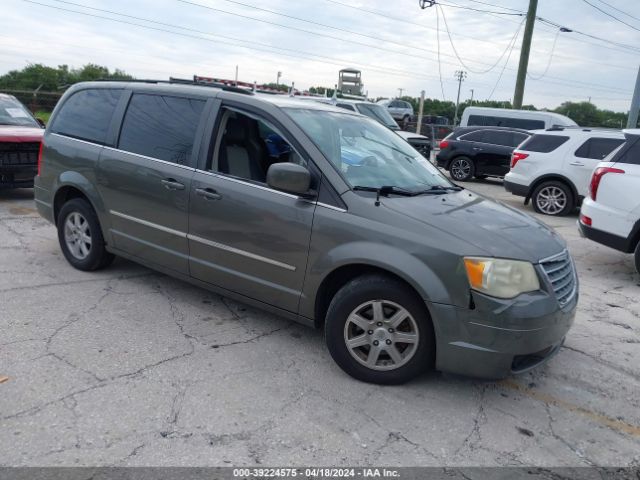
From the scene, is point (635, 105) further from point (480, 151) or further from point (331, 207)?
point (331, 207)

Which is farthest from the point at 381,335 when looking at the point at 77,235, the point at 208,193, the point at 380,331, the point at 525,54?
the point at 525,54

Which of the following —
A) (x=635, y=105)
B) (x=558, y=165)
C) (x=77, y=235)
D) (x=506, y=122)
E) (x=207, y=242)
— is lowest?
(x=77, y=235)

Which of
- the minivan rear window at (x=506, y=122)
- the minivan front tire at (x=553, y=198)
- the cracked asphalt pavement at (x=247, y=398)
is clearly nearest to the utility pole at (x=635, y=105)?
the minivan rear window at (x=506, y=122)

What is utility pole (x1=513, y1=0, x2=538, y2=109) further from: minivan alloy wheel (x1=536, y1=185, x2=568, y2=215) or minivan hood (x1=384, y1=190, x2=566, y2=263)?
minivan hood (x1=384, y1=190, x2=566, y2=263)

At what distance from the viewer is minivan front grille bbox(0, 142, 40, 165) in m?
8.21

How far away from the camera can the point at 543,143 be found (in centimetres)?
1092

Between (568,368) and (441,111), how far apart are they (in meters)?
74.2

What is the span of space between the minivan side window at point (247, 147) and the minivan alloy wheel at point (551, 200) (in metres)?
8.29

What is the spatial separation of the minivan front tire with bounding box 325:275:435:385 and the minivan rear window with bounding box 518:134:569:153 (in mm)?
8727

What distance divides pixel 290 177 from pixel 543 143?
887 cm

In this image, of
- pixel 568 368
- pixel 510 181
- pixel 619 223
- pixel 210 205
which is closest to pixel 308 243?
pixel 210 205

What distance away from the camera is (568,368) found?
3934 mm

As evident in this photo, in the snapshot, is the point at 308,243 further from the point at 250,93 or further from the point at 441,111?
the point at 441,111

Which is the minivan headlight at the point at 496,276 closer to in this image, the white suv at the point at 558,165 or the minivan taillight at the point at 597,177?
the minivan taillight at the point at 597,177
